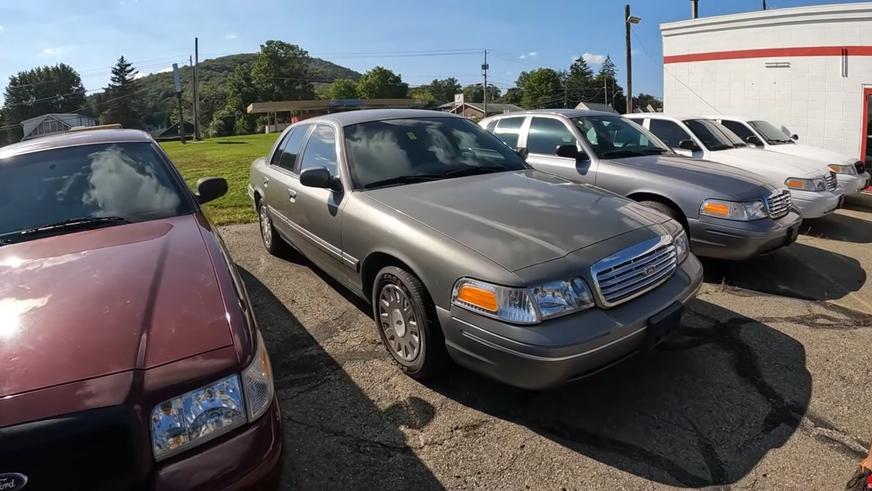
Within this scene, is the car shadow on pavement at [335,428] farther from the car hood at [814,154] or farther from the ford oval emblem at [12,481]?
the car hood at [814,154]

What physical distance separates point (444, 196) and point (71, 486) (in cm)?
239

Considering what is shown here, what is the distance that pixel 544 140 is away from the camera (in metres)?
6.25

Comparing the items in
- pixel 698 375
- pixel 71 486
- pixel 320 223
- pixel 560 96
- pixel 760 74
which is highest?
pixel 560 96

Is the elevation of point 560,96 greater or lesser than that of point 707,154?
greater

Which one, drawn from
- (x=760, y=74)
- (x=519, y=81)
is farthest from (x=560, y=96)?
(x=760, y=74)

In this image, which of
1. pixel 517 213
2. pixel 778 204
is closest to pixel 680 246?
pixel 517 213

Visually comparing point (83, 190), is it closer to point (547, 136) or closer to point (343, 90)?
point (547, 136)

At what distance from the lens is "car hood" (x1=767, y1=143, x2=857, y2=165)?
8.30 m

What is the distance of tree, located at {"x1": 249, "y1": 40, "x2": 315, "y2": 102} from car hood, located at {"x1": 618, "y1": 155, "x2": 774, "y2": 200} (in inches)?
3742

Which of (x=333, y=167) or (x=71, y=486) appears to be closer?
(x=71, y=486)

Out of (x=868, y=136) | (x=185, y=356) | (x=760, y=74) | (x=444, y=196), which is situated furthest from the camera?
(x=760, y=74)

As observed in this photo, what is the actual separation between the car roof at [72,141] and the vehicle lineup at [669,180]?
3.39m

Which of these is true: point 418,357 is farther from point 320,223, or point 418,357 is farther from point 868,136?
point 868,136

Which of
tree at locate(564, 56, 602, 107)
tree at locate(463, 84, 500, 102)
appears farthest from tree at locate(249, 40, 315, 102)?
tree at locate(564, 56, 602, 107)
